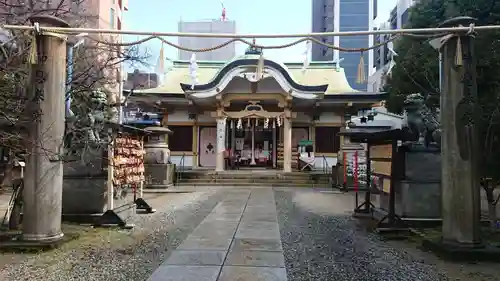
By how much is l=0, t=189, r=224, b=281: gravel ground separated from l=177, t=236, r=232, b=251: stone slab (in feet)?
0.73

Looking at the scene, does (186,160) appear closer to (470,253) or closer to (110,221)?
(110,221)

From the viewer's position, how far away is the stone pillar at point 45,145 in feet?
21.1

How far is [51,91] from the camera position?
662 cm

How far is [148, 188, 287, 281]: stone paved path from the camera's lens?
5.21 metres

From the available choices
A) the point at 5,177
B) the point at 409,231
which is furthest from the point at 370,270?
the point at 5,177

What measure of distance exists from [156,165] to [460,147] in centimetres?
1382

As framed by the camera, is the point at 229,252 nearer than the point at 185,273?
No

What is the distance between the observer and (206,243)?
7.01 m

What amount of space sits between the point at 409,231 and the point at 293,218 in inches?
112

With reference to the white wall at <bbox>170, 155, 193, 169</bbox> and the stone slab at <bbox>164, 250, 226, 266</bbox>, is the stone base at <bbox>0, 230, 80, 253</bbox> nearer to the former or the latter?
the stone slab at <bbox>164, 250, 226, 266</bbox>

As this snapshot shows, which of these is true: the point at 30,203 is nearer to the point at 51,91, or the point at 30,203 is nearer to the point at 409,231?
the point at 51,91

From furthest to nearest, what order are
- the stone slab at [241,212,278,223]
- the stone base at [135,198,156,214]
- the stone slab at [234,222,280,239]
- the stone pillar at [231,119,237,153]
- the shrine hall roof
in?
1. the stone pillar at [231,119,237,153]
2. the shrine hall roof
3. the stone base at [135,198,156,214]
4. the stone slab at [241,212,278,223]
5. the stone slab at [234,222,280,239]

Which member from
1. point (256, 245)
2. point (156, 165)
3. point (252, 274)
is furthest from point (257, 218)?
point (156, 165)

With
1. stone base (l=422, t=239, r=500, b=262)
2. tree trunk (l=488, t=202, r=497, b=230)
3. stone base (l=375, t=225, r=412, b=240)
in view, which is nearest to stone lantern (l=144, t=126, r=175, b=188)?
stone base (l=375, t=225, r=412, b=240)
